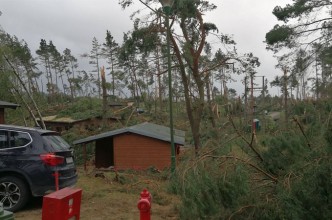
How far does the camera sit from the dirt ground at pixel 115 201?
308 inches

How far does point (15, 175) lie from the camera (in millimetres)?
8234

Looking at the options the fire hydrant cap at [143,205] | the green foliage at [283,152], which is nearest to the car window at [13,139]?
the fire hydrant cap at [143,205]

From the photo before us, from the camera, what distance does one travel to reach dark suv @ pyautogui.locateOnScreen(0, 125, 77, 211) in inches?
320

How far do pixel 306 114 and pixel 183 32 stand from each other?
40.9ft

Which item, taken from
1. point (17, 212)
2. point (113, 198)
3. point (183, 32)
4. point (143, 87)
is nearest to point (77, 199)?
point (17, 212)

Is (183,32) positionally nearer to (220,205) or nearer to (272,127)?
(272,127)

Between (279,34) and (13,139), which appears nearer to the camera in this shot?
(13,139)

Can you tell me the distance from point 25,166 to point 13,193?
22.2 inches

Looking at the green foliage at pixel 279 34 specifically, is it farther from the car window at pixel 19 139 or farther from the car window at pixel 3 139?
the car window at pixel 3 139

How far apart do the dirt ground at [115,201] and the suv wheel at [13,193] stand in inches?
7.5

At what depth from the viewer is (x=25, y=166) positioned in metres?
8.20

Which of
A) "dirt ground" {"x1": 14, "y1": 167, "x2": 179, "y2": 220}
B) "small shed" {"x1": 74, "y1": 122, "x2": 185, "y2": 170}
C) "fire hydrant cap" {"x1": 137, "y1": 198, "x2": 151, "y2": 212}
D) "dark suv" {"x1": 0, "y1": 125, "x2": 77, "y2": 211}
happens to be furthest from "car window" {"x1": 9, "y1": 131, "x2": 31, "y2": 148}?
"small shed" {"x1": 74, "y1": 122, "x2": 185, "y2": 170}

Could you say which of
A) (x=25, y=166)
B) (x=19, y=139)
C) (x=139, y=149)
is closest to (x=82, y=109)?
(x=139, y=149)

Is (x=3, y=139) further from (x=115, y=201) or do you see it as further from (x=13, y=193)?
(x=115, y=201)
